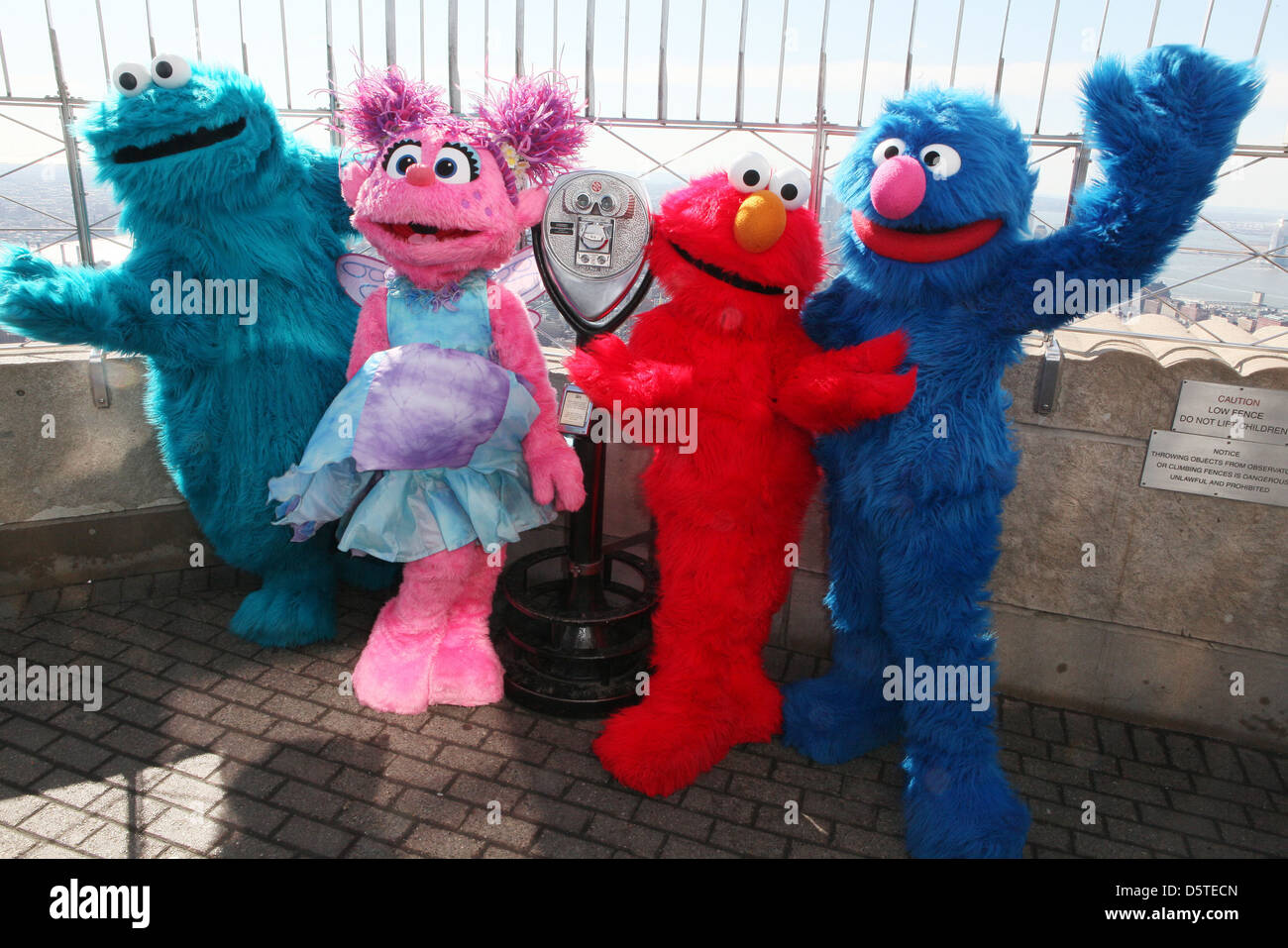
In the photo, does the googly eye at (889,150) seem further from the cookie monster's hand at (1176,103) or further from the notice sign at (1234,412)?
the notice sign at (1234,412)

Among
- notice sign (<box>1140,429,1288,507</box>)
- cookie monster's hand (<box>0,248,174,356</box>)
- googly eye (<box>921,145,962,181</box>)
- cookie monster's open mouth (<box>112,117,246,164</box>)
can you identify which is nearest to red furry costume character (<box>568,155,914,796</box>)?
googly eye (<box>921,145,962,181</box>)

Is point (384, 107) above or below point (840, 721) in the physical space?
above

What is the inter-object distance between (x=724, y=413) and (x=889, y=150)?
35.7 inches

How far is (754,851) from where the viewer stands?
2.76 m

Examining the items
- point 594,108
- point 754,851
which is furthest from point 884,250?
point 594,108

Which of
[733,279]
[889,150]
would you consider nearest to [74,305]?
[733,279]

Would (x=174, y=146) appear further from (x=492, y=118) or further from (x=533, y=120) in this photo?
(x=533, y=120)

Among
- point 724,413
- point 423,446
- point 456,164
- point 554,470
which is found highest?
point 456,164

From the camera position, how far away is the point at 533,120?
9.96 feet

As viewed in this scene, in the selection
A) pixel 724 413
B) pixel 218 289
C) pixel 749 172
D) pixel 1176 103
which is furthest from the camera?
pixel 218 289

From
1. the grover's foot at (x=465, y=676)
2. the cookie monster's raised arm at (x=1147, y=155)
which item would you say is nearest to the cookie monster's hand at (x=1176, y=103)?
the cookie monster's raised arm at (x=1147, y=155)

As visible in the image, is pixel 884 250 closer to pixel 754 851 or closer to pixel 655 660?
pixel 655 660
